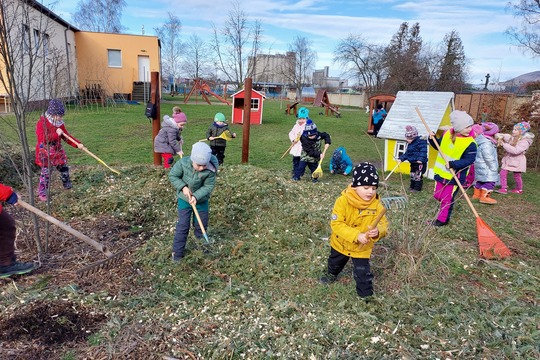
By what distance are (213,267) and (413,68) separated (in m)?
26.7

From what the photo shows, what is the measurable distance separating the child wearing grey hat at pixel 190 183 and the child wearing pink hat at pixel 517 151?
6325 millimetres

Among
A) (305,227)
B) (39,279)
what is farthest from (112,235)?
(305,227)

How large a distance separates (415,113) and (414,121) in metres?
0.28

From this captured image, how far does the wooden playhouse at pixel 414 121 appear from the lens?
7.91 m

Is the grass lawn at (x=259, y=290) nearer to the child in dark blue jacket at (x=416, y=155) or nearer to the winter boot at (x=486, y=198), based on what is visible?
the winter boot at (x=486, y=198)

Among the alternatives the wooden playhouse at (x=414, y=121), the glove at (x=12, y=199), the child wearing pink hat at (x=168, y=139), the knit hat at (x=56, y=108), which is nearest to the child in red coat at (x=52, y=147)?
the knit hat at (x=56, y=108)

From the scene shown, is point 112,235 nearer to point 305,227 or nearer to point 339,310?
point 305,227

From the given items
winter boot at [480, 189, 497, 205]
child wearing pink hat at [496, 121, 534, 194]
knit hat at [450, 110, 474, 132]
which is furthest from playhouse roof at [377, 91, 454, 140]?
knit hat at [450, 110, 474, 132]

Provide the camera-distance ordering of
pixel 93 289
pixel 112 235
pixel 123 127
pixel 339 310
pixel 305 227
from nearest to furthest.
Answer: pixel 339 310
pixel 93 289
pixel 112 235
pixel 305 227
pixel 123 127

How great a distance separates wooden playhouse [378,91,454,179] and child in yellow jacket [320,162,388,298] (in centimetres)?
503

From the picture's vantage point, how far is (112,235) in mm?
4371

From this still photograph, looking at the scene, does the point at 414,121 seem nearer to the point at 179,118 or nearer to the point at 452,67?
the point at 179,118

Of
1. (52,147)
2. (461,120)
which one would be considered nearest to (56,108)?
(52,147)

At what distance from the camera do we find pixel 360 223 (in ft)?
10.2
